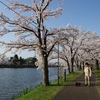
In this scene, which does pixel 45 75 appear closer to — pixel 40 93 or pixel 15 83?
pixel 40 93

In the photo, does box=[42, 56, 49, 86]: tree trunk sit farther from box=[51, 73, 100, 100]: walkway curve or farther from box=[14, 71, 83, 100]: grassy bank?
box=[51, 73, 100, 100]: walkway curve

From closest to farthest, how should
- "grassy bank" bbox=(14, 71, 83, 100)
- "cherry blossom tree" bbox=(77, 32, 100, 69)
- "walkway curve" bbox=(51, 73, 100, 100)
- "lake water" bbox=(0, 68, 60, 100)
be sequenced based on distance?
"walkway curve" bbox=(51, 73, 100, 100) → "grassy bank" bbox=(14, 71, 83, 100) → "lake water" bbox=(0, 68, 60, 100) → "cherry blossom tree" bbox=(77, 32, 100, 69)

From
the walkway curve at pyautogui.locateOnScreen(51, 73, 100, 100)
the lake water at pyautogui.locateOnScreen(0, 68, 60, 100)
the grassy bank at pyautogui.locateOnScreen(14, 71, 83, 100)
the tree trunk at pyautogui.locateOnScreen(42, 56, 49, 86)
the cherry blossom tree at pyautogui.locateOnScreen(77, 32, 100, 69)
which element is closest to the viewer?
the walkway curve at pyautogui.locateOnScreen(51, 73, 100, 100)

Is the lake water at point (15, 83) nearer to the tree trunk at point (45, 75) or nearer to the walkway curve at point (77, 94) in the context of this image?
the tree trunk at point (45, 75)

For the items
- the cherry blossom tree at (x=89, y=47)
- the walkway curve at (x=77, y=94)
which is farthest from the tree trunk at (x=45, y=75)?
the cherry blossom tree at (x=89, y=47)

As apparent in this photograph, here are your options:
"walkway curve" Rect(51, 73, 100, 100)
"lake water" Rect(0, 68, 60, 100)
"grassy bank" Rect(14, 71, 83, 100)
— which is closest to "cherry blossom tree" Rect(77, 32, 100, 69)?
"lake water" Rect(0, 68, 60, 100)

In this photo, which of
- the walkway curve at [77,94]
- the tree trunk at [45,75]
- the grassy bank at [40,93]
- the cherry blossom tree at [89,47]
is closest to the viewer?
the walkway curve at [77,94]

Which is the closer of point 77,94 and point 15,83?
point 77,94

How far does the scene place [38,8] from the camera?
1672cm

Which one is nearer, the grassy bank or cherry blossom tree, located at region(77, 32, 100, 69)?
the grassy bank

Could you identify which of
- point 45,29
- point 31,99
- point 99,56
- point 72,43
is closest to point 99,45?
point 99,56

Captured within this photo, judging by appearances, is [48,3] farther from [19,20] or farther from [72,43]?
[72,43]

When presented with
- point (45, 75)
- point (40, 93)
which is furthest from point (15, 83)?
point (40, 93)

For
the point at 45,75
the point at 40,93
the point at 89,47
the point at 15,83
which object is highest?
the point at 89,47
